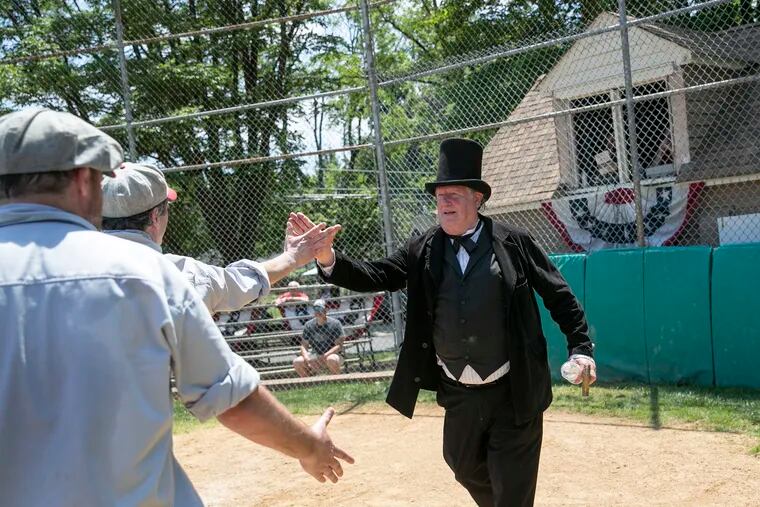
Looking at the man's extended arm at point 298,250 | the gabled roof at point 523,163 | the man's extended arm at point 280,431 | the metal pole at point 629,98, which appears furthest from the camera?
the gabled roof at point 523,163

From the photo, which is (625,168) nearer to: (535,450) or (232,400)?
(535,450)

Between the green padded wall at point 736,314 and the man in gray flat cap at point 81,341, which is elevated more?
the man in gray flat cap at point 81,341

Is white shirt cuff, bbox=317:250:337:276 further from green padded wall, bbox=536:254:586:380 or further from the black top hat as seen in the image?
green padded wall, bbox=536:254:586:380

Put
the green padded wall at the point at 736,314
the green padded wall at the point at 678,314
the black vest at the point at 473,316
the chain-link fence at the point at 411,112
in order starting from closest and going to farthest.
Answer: the black vest at the point at 473,316 → the green padded wall at the point at 736,314 → the green padded wall at the point at 678,314 → the chain-link fence at the point at 411,112

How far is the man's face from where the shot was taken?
4.27m

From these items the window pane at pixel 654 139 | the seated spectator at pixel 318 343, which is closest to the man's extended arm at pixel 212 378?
the seated spectator at pixel 318 343

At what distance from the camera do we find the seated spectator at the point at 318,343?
1148cm

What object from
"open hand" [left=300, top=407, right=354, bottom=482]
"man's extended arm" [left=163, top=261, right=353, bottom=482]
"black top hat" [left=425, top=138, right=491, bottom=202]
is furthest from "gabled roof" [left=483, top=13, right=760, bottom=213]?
"man's extended arm" [left=163, top=261, right=353, bottom=482]

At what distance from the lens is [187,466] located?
7.20 metres

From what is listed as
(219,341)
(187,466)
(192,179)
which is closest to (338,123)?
(192,179)

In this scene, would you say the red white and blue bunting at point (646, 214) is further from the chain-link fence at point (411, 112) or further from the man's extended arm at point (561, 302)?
the man's extended arm at point (561, 302)

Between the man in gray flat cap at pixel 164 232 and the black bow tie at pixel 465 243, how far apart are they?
26.0 inches

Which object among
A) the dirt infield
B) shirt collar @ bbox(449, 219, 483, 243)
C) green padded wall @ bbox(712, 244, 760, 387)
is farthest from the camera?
green padded wall @ bbox(712, 244, 760, 387)

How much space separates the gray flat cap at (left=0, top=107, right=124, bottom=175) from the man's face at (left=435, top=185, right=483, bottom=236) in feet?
8.82
